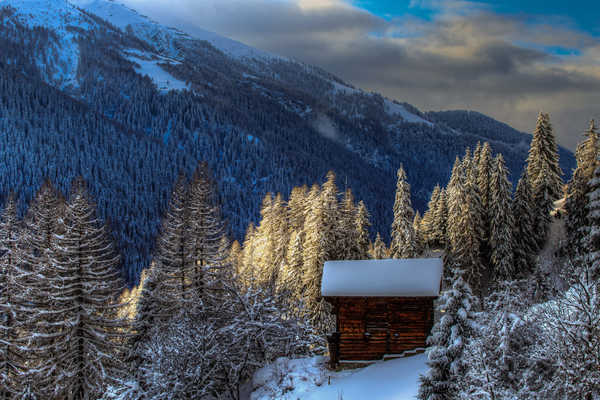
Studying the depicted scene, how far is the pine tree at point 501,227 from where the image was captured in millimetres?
38812

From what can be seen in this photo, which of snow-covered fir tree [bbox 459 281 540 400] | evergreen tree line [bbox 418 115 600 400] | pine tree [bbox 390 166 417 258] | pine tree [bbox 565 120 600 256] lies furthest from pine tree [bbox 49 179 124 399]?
pine tree [bbox 565 120 600 256]

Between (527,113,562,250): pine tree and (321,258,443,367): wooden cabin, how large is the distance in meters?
28.0

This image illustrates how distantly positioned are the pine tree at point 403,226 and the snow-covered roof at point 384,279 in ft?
66.2

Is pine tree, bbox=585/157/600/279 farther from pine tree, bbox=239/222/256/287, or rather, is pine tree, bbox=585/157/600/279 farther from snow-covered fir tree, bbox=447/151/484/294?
snow-covered fir tree, bbox=447/151/484/294

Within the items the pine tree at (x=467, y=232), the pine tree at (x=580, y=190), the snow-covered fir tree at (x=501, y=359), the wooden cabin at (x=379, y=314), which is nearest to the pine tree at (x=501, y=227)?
the pine tree at (x=467, y=232)

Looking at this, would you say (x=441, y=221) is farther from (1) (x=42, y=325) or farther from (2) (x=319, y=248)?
(1) (x=42, y=325)

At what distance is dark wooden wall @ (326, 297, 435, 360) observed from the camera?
20812 mm

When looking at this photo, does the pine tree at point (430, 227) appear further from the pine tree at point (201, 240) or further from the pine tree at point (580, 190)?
the pine tree at point (201, 240)

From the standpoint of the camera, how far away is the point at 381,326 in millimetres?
20969

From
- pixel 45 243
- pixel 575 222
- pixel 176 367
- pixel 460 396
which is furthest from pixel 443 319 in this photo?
pixel 45 243

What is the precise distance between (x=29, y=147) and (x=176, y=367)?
217 m

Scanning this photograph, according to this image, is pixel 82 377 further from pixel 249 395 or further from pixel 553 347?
pixel 553 347

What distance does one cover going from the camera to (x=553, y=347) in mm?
10781

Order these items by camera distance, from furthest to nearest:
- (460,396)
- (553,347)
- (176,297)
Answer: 1. (176,297)
2. (460,396)
3. (553,347)
